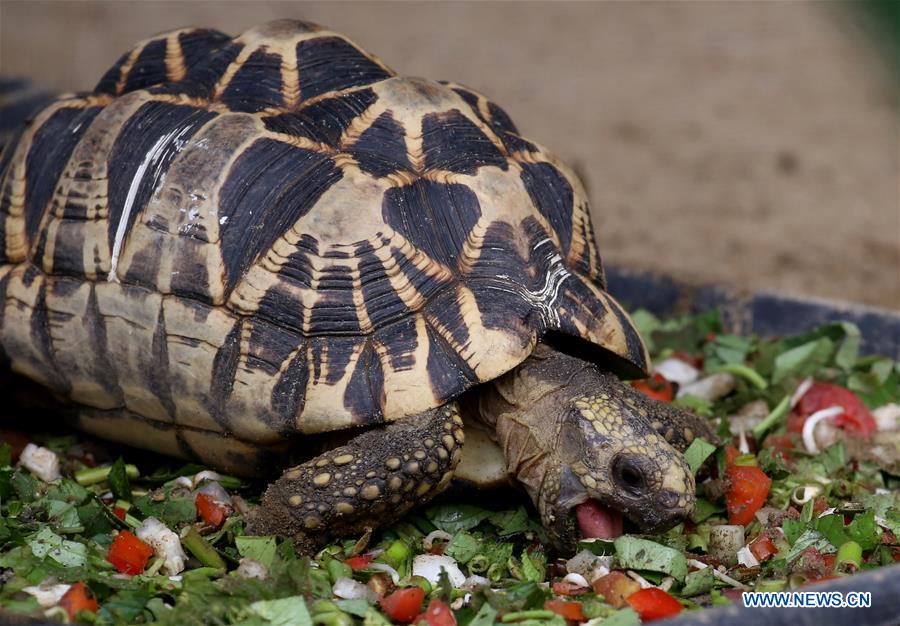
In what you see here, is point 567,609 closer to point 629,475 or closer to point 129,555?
point 629,475

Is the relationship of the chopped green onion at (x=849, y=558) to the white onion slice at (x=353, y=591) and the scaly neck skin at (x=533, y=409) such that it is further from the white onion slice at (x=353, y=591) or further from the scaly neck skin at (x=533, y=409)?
the white onion slice at (x=353, y=591)

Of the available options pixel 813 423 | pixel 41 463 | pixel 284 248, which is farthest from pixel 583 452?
pixel 41 463

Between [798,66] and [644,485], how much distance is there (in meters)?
8.54

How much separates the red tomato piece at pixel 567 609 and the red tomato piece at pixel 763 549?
63 cm

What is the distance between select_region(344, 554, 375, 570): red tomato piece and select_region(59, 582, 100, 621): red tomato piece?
66 centimetres

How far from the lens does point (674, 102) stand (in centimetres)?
955

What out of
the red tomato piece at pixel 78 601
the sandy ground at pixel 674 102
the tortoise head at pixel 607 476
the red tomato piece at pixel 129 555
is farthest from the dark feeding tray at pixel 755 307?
the red tomato piece at pixel 78 601

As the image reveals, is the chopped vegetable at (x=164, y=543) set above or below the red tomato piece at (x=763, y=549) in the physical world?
below

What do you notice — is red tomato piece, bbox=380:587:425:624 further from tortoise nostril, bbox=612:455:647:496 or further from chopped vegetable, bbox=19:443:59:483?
chopped vegetable, bbox=19:443:59:483

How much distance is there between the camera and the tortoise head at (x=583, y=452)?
9.12 feet

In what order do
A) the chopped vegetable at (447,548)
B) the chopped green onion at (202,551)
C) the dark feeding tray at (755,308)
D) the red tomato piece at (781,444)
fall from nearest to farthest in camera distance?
the chopped vegetable at (447,548), the chopped green onion at (202,551), the red tomato piece at (781,444), the dark feeding tray at (755,308)

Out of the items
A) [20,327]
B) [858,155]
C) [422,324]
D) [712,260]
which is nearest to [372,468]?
[422,324]

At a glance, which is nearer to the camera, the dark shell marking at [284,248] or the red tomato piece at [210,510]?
the dark shell marking at [284,248]

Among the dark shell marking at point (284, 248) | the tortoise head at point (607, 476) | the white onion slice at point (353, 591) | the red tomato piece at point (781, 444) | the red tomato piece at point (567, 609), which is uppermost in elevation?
the dark shell marking at point (284, 248)
